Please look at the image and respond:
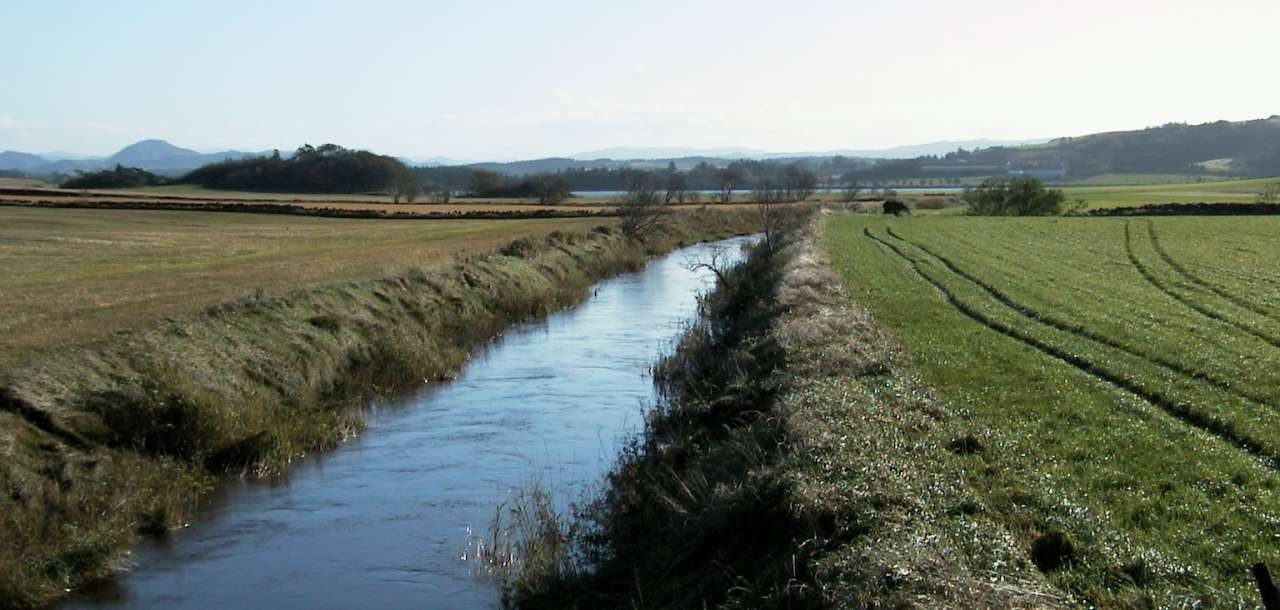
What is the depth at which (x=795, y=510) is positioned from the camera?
9086 millimetres

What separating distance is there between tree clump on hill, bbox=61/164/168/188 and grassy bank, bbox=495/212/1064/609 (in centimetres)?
12609

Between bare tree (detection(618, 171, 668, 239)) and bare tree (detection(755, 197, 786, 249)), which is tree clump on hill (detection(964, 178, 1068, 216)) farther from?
bare tree (detection(755, 197, 786, 249))

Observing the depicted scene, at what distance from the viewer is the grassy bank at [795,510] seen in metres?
7.54

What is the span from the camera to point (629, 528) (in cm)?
1206

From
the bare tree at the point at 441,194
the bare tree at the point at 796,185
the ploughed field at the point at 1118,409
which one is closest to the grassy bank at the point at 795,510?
the ploughed field at the point at 1118,409

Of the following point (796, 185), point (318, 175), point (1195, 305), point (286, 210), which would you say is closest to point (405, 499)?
point (1195, 305)

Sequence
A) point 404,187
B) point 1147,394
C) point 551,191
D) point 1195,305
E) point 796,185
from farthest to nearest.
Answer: point 404,187
point 551,191
point 796,185
point 1195,305
point 1147,394

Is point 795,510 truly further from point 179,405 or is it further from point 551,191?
point 551,191

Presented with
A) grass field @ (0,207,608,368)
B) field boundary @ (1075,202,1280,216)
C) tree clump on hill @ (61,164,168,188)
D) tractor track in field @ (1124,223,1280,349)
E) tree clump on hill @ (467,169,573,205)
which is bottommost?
field boundary @ (1075,202,1280,216)

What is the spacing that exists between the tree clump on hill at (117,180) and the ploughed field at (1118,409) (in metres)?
118

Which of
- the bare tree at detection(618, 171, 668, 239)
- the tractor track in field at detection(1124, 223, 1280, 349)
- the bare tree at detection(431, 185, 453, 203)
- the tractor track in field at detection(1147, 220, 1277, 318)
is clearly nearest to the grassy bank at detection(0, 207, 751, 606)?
the tractor track in field at detection(1124, 223, 1280, 349)

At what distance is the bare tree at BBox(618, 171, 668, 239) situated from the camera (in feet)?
195

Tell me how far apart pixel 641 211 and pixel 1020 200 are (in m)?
41.4

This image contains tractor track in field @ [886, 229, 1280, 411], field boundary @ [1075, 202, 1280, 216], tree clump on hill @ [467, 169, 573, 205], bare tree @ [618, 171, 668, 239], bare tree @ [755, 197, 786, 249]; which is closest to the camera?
tractor track in field @ [886, 229, 1280, 411]
